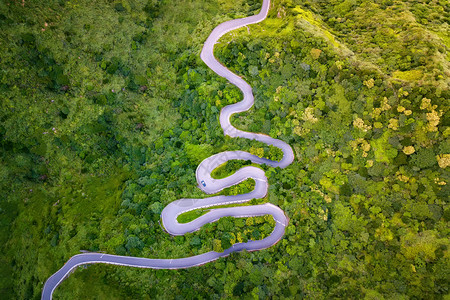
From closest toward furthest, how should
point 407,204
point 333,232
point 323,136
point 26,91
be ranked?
point 407,204, point 333,232, point 323,136, point 26,91

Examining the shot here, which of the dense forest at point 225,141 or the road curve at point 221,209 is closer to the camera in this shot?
the dense forest at point 225,141

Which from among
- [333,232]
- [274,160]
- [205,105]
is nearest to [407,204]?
[333,232]

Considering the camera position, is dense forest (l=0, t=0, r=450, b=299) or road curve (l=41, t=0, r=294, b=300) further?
road curve (l=41, t=0, r=294, b=300)

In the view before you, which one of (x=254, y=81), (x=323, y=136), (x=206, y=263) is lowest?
(x=206, y=263)

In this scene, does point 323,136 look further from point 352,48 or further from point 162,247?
point 162,247
